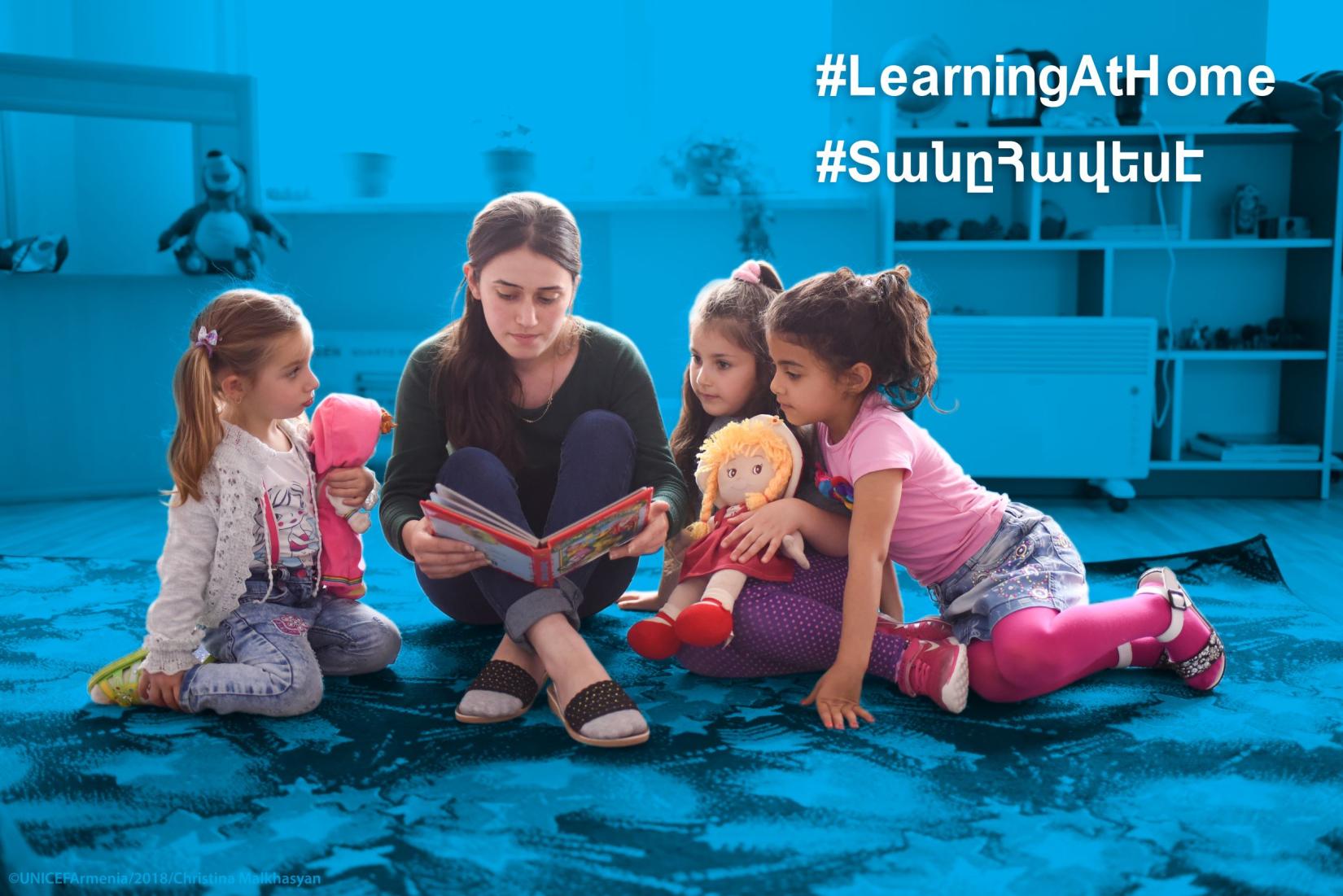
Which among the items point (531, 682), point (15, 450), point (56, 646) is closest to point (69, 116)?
point (15, 450)

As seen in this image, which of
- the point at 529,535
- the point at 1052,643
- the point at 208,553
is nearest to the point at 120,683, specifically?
the point at 208,553

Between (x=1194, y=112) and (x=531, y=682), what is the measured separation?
9.94ft

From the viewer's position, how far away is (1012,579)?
1.53m

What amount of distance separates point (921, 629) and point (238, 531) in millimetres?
953

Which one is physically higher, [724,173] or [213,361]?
[724,173]

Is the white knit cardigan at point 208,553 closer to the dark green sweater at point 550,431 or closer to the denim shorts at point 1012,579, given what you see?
the dark green sweater at point 550,431

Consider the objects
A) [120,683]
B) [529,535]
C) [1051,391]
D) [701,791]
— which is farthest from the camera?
[1051,391]

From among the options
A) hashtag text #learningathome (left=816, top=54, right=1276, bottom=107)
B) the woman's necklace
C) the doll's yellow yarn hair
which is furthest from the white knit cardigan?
hashtag text #learningathome (left=816, top=54, right=1276, bottom=107)

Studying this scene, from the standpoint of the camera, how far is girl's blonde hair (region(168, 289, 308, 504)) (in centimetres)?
145

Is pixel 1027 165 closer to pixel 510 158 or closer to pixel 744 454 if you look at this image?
pixel 510 158

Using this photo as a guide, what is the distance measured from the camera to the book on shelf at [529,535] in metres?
1.33

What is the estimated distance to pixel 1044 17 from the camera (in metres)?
3.56

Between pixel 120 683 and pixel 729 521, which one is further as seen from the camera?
pixel 729 521

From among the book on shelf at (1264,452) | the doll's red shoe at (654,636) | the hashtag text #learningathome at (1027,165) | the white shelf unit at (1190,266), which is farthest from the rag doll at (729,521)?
the book on shelf at (1264,452)
